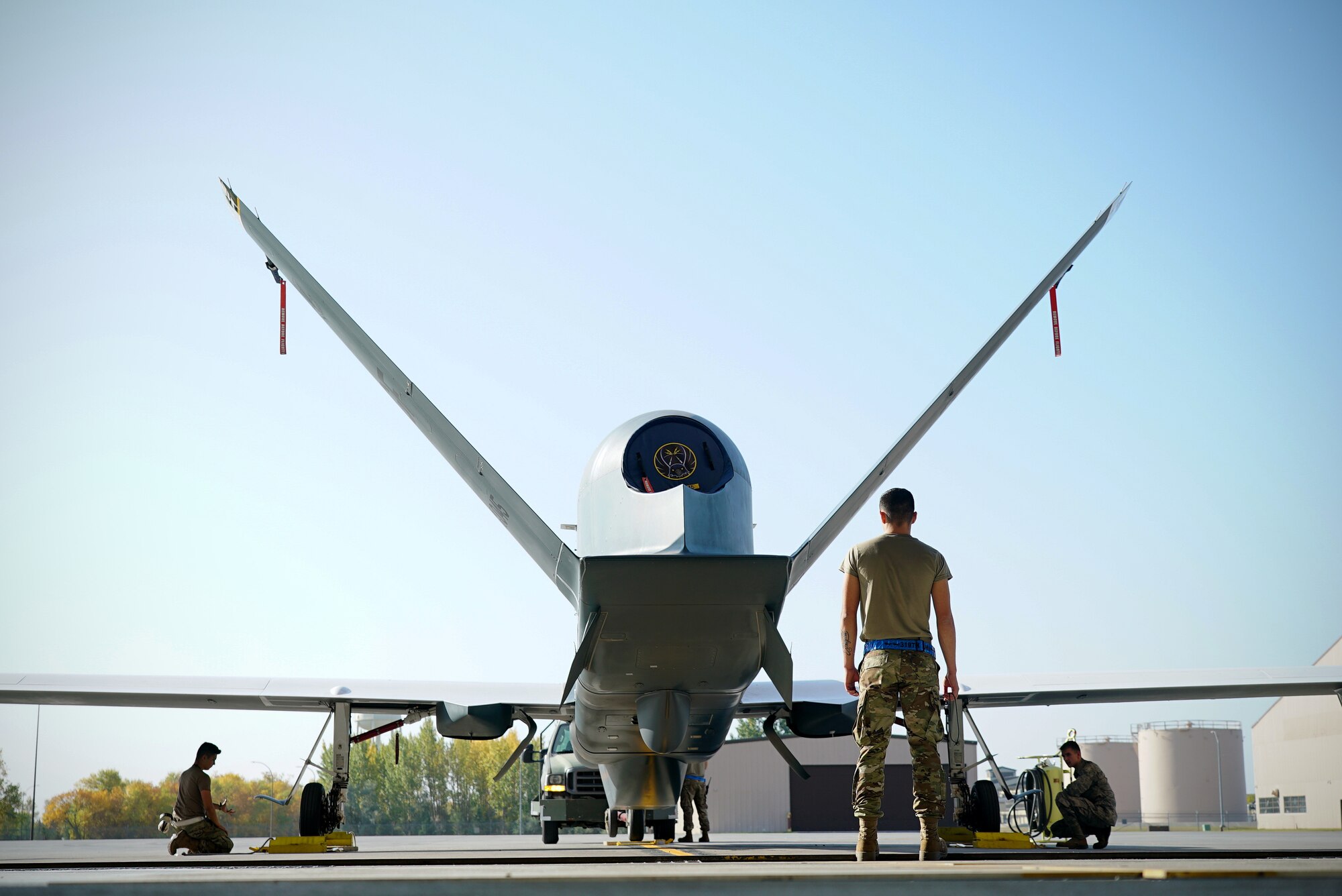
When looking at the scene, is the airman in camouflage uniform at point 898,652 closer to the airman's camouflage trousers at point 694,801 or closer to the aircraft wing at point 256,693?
the aircraft wing at point 256,693

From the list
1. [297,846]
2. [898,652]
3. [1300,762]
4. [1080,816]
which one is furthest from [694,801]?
[1300,762]

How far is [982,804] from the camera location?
44.8 feet

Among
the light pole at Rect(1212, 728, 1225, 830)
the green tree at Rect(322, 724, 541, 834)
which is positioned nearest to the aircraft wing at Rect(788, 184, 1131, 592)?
the light pole at Rect(1212, 728, 1225, 830)

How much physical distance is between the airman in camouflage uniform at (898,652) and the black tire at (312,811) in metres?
8.92

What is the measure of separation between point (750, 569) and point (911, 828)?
44.5 m

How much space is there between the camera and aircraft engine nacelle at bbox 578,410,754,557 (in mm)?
8602

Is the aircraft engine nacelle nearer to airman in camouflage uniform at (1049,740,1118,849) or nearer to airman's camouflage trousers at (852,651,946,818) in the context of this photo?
airman's camouflage trousers at (852,651,946,818)

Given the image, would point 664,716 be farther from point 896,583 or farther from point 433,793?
point 433,793

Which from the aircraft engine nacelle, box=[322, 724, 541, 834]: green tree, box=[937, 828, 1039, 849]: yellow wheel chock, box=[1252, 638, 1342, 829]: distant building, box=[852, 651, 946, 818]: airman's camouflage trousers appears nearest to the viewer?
box=[852, 651, 946, 818]: airman's camouflage trousers

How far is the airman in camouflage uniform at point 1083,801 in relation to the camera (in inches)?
510

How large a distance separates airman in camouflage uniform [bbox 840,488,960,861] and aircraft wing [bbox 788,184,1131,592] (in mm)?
1825

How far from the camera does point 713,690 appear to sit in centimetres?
1036

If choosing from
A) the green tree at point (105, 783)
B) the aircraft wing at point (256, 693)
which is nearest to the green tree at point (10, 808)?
the green tree at point (105, 783)

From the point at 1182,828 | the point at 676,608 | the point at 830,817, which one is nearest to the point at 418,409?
the point at 676,608
